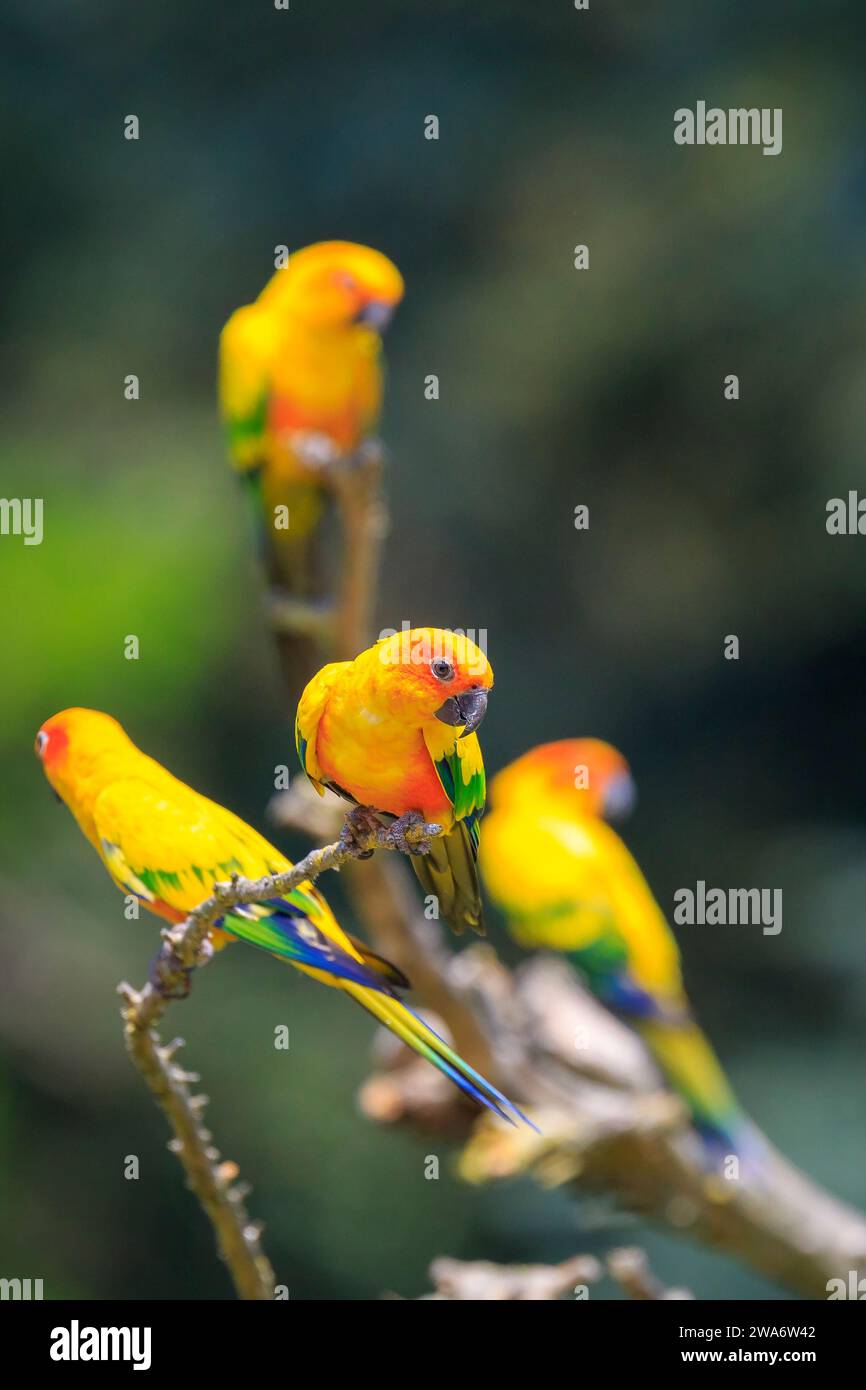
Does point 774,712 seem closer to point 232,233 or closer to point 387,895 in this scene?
point 232,233

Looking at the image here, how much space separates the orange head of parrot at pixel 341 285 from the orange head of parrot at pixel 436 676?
2.98ft

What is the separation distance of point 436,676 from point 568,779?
1.13 meters

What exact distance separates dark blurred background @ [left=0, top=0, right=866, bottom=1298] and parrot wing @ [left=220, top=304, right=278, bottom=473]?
1.67 metres

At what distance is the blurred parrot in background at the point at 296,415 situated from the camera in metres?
1.81

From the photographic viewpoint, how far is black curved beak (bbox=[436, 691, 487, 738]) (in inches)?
31.7

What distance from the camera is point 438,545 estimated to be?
13.8ft

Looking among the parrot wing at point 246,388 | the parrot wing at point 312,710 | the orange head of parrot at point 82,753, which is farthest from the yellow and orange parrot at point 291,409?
the parrot wing at point 312,710

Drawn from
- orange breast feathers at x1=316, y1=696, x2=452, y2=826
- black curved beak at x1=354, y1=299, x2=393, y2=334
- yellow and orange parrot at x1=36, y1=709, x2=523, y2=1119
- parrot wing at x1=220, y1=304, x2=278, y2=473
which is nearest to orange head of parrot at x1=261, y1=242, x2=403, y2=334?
black curved beak at x1=354, y1=299, x2=393, y2=334

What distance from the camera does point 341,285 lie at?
5.47ft

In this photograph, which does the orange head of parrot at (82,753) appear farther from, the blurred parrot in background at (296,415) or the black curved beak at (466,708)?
the blurred parrot in background at (296,415)

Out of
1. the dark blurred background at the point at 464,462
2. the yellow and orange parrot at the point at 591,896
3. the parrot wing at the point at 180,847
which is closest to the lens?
the parrot wing at the point at 180,847

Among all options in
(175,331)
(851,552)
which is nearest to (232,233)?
(175,331)

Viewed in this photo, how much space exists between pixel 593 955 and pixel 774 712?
2262mm

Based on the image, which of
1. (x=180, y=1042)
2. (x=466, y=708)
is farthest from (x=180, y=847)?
(x=466, y=708)
